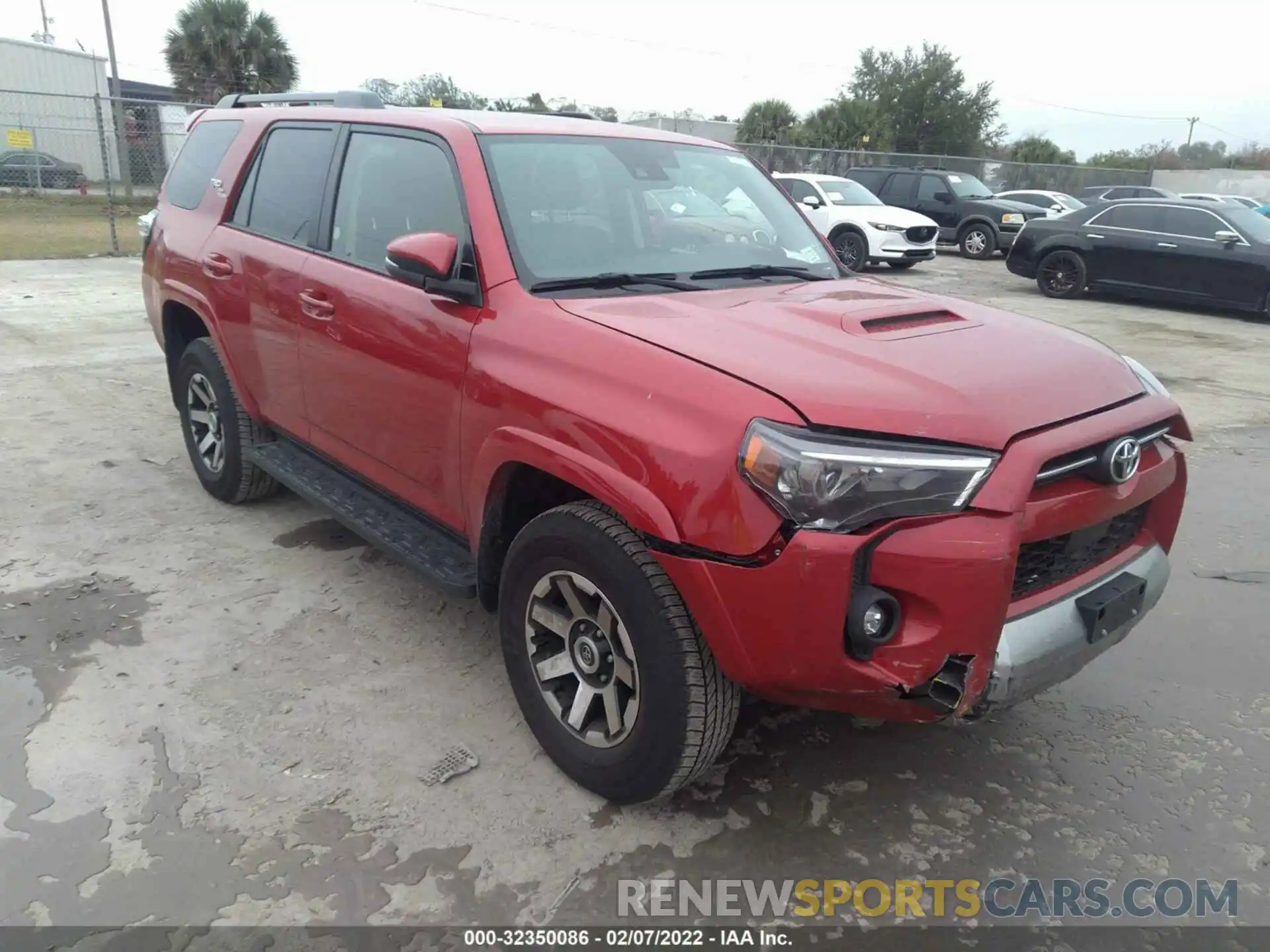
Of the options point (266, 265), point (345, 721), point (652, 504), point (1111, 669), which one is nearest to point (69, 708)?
point (345, 721)

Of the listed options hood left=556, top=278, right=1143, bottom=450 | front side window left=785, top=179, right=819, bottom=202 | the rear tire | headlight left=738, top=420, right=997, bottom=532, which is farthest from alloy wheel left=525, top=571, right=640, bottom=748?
front side window left=785, top=179, right=819, bottom=202

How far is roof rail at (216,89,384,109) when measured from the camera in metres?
4.27

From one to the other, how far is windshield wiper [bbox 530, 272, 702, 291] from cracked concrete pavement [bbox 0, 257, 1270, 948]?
143 cm

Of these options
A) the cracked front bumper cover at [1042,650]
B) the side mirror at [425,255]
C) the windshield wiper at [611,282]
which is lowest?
the cracked front bumper cover at [1042,650]

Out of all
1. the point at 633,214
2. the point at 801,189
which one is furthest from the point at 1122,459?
the point at 801,189

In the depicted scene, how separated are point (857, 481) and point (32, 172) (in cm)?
2805

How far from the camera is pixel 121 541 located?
14.4ft

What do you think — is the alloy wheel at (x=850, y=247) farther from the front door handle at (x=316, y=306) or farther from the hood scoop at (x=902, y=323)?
the hood scoop at (x=902, y=323)

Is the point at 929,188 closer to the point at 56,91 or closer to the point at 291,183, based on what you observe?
the point at 291,183

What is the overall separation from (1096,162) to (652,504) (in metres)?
61.0

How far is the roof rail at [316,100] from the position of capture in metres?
4.27

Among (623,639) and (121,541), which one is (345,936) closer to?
(623,639)

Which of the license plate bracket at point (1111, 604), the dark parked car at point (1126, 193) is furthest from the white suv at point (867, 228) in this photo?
the license plate bracket at point (1111, 604)

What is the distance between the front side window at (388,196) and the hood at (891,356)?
75 cm
